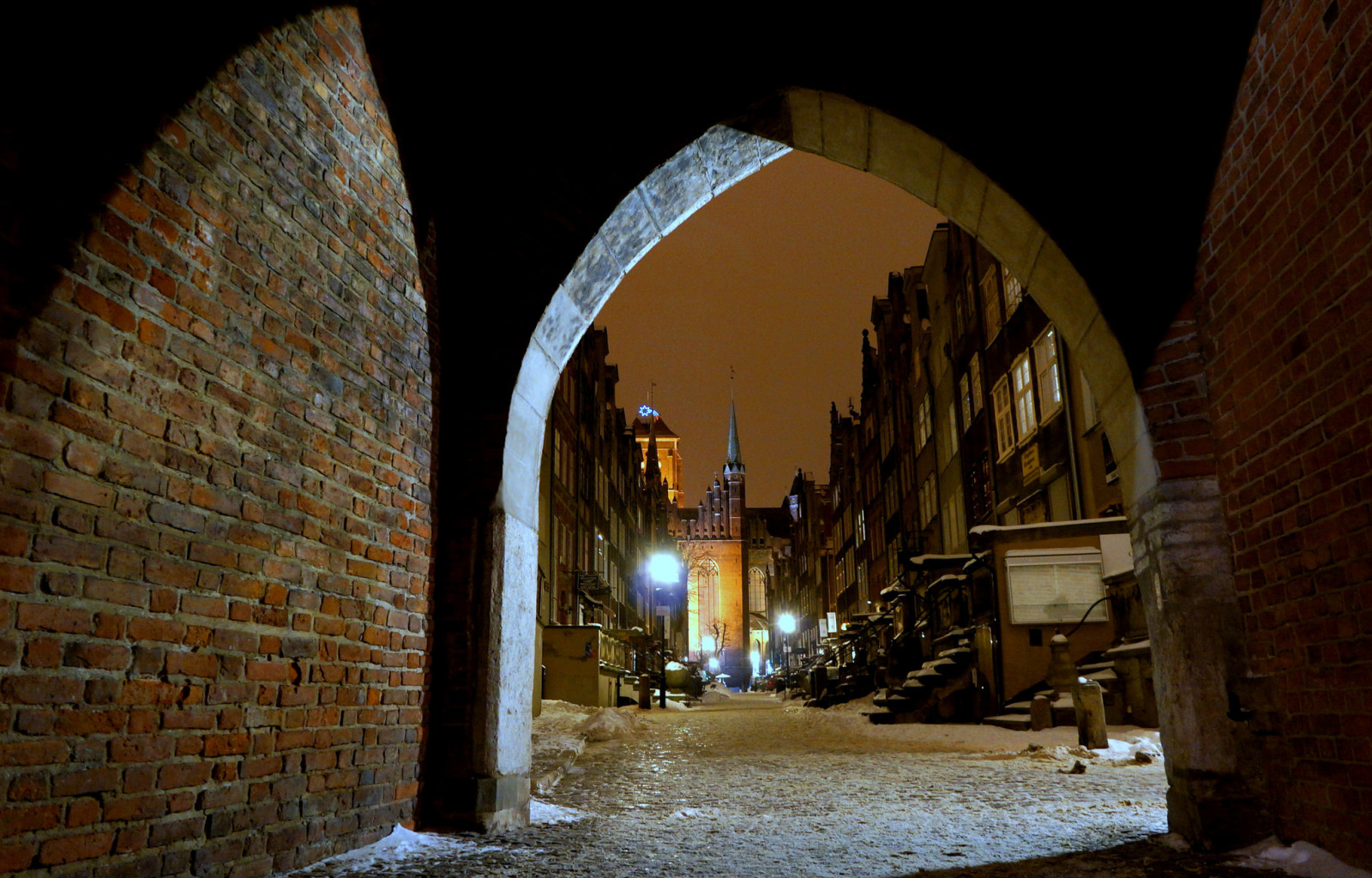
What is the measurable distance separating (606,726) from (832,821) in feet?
30.8

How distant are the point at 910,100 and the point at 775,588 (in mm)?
84477

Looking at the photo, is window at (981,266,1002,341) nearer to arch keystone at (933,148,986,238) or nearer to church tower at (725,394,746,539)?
arch keystone at (933,148,986,238)

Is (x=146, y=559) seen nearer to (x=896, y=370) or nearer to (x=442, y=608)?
(x=442, y=608)

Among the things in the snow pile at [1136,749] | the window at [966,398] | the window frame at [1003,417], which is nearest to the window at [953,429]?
the window at [966,398]

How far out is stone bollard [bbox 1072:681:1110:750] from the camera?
9.15m

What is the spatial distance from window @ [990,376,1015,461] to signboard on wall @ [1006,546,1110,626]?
5.56m

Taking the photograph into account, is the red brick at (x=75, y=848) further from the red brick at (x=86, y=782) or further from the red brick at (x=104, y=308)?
the red brick at (x=104, y=308)

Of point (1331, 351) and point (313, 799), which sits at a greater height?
point (1331, 351)

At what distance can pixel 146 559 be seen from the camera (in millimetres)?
3209

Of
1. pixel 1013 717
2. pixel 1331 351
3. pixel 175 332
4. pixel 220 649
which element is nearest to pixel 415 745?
pixel 220 649

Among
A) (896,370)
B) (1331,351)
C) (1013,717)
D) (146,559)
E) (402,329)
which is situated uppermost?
(896,370)

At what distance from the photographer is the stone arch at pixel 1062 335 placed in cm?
422

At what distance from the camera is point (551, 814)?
5625mm

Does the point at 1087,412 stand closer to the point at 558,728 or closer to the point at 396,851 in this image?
the point at 558,728
